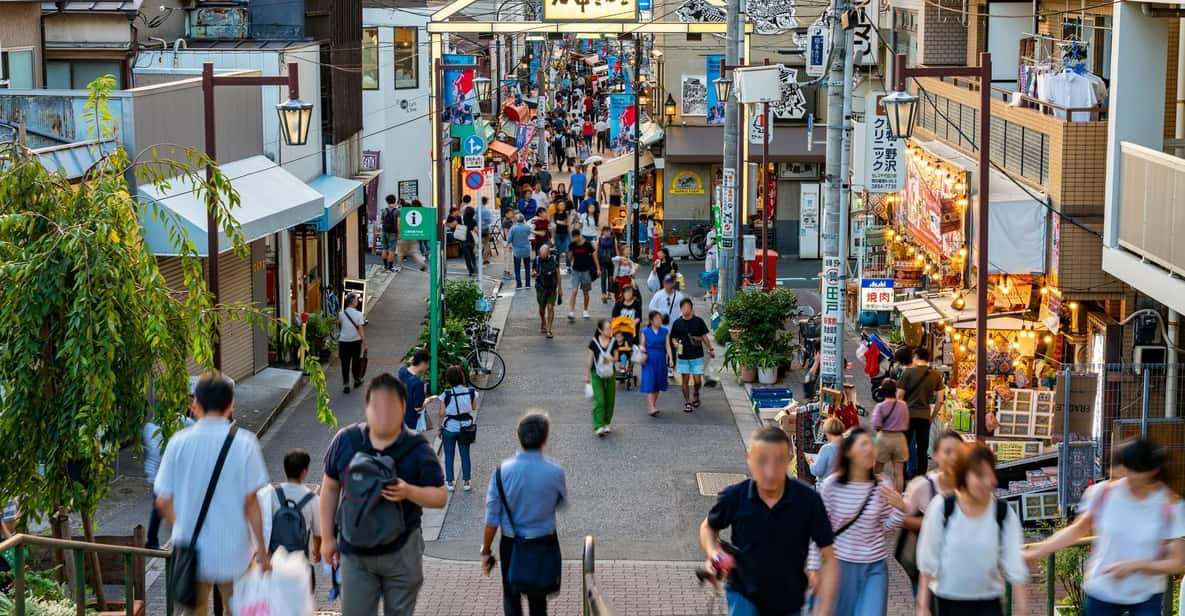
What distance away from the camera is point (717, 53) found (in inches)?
1700

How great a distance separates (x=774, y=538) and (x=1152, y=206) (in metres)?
10.0

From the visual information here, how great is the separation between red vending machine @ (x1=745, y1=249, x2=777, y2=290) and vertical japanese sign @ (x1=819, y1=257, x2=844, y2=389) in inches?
386

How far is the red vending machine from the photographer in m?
29.9

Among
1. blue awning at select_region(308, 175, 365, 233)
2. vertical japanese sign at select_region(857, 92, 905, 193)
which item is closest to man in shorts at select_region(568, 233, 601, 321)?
blue awning at select_region(308, 175, 365, 233)

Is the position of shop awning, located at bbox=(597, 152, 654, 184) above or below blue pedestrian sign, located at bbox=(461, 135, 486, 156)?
below

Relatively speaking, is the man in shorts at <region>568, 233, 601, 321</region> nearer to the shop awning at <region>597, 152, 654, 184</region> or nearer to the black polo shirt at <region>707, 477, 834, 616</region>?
the shop awning at <region>597, 152, 654, 184</region>

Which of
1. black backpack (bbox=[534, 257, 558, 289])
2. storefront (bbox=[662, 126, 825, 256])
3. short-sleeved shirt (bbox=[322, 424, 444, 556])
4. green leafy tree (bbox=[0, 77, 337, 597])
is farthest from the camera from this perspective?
storefront (bbox=[662, 126, 825, 256])

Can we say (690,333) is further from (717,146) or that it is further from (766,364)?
(717,146)

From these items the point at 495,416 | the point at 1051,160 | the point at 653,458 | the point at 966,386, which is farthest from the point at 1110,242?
the point at 495,416

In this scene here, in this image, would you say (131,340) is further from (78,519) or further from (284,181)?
(284,181)

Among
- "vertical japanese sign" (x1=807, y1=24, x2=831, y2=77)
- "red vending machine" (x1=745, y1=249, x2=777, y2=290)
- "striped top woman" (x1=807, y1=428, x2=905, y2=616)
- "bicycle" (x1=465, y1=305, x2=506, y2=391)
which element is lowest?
"bicycle" (x1=465, y1=305, x2=506, y2=391)

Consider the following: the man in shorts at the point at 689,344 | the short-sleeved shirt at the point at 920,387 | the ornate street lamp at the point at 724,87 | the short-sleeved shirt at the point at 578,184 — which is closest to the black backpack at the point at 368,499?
the short-sleeved shirt at the point at 920,387

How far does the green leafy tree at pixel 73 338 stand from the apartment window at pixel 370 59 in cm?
3067

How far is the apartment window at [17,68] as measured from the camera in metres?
22.8
